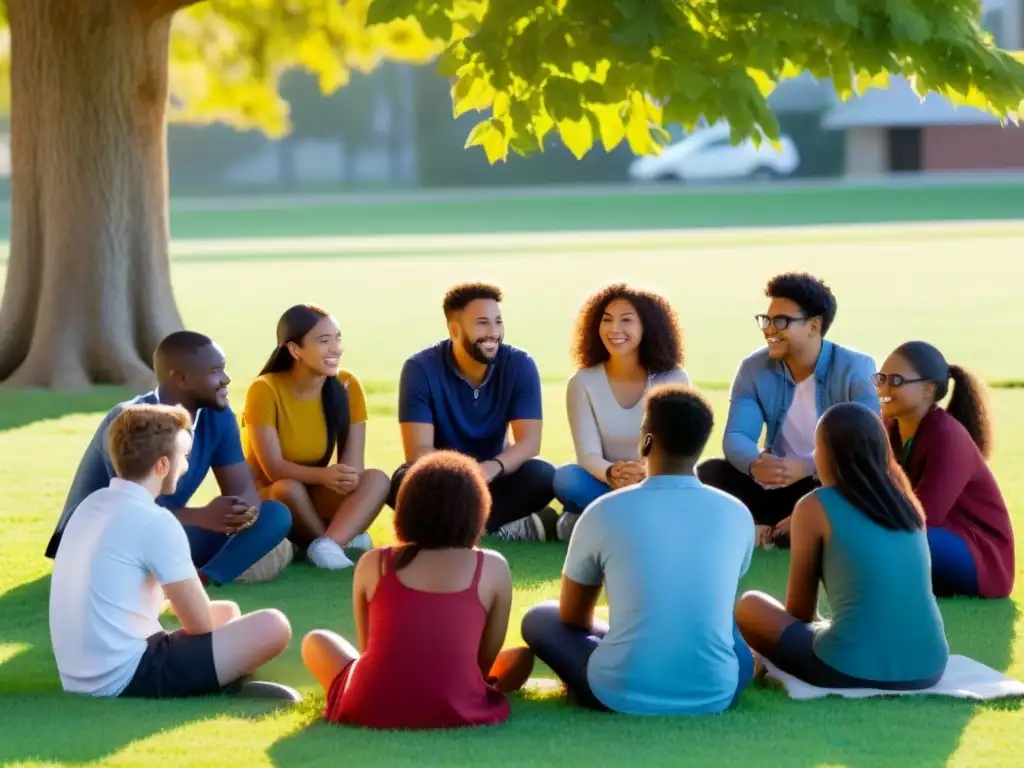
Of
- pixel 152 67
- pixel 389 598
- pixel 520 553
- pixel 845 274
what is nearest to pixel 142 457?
pixel 389 598

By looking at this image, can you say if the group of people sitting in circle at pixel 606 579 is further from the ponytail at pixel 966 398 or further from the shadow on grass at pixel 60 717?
the shadow on grass at pixel 60 717

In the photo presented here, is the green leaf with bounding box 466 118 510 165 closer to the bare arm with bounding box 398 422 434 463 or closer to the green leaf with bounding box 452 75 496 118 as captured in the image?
the green leaf with bounding box 452 75 496 118

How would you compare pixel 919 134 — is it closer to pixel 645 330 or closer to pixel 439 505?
pixel 645 330

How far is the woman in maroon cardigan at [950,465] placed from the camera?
726cm

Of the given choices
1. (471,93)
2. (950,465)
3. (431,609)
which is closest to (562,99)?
(471,93)

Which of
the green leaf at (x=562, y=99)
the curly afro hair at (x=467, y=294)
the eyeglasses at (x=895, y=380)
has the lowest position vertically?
the eyeglasses at (x=895, y=380)

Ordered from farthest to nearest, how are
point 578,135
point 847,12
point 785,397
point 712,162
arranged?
1. point 712,162
2. point 785,397
3. point 578,135
4. point 847,12

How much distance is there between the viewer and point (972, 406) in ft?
24.8

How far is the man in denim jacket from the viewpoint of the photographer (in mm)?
8406

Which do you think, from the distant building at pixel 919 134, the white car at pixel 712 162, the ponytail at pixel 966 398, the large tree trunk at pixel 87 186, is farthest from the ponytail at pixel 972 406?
the white car at pixel 712 162

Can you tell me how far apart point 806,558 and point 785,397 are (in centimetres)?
276

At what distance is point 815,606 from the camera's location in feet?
20.2

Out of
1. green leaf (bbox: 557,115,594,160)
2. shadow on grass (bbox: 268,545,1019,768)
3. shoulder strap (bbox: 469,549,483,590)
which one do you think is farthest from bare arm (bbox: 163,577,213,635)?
green leaf (bbox: 557,115,594,160)

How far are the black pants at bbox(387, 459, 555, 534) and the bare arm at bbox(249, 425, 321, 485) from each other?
1.54 ft
